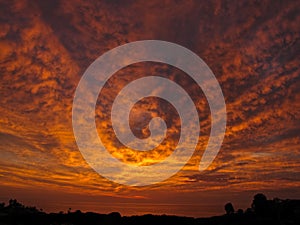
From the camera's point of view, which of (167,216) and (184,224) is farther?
(167,216)

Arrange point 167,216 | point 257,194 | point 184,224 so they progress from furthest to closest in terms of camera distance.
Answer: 1. point 257,194
2. point 167,216
3. point 184,224

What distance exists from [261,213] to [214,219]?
19.2m

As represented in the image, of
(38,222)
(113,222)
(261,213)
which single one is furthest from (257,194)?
(38,222)

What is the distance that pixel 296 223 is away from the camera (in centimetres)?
7288

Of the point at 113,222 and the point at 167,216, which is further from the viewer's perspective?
the point at 167,216

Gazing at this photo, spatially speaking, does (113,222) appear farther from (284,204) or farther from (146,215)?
(284,204)

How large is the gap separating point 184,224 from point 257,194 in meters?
34.6

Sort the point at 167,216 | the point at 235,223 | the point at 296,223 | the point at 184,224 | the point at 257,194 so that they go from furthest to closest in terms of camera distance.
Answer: the point at 257,194, the point at 167,216, the point at 184,224, the point at 235,223, the point at 296,223

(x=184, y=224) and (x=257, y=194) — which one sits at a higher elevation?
(x=257, y=194)

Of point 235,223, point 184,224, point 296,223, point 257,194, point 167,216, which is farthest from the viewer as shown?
point 257,194

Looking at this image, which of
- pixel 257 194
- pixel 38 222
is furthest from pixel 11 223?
pixel 257 194

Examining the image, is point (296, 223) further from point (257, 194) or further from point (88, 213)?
point (88, 213)

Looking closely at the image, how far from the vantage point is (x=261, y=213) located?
9969 cm

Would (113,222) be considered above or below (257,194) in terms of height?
below
